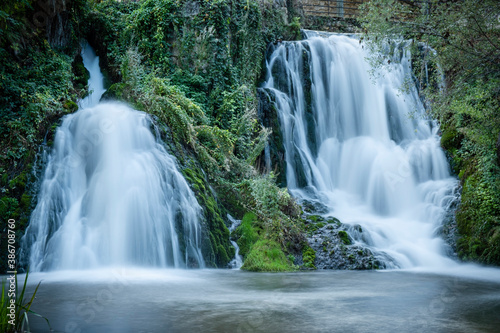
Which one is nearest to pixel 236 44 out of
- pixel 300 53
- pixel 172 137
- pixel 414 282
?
pixel 300 53

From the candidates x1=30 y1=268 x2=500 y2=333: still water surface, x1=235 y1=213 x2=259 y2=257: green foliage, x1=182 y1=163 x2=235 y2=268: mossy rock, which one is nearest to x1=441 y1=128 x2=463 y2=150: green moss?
x1=30 y1=268 x2=500 y2=333: still water surface

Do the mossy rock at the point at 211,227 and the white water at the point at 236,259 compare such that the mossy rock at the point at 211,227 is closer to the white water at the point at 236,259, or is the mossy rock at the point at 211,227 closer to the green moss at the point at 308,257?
the white water at the point at 236,259

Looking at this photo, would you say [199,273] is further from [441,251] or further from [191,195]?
[441,251]

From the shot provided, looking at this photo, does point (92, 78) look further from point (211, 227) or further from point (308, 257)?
point (308, 257)

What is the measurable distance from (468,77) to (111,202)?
7.68m

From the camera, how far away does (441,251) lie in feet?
35.7

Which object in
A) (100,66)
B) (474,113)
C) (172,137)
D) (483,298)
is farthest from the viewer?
(100,66)

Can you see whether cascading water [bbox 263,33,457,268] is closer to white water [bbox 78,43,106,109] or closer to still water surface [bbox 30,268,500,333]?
still water surface [bbox 30,268,500,333]

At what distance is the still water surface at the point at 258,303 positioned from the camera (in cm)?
405

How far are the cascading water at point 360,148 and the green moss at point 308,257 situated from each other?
1.56 metres

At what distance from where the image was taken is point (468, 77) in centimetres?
859

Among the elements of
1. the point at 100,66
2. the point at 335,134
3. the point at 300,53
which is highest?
the point at 300,53

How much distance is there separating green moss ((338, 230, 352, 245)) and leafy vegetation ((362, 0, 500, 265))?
2.98m

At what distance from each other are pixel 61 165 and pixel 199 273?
382cm
